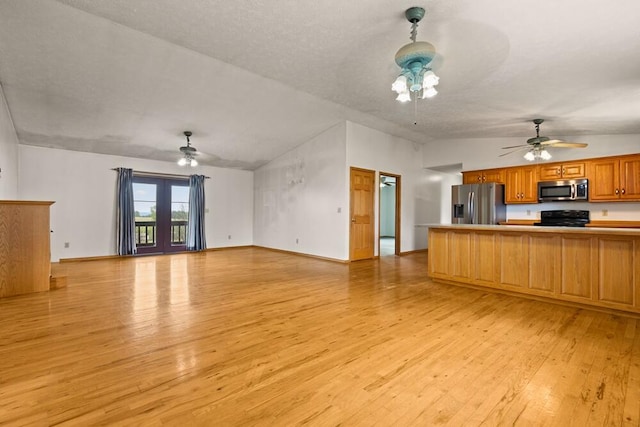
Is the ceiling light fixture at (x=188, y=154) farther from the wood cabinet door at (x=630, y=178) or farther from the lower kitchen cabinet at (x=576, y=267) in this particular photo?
the wood cabinet door at (x=630, y=178)

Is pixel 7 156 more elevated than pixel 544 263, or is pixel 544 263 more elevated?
pixel 7 156

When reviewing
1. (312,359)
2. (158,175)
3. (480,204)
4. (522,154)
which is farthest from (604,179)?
(158,175)

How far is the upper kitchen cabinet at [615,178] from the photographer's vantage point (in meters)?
5.04

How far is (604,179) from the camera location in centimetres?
532

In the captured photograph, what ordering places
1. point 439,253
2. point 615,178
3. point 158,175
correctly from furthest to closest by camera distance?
point 158,175, point 615,178, point 439,253

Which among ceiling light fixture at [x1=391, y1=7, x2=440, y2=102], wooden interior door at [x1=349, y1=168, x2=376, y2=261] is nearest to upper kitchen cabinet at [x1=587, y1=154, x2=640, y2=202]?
wooden interior door at [x1=349, y1=168, x2=376, y2=261]

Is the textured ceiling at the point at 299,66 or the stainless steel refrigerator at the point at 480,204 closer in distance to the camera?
the textured ceiling at the point at 299,66

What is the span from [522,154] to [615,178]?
5.06 feet

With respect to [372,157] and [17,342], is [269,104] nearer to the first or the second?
[372,157]

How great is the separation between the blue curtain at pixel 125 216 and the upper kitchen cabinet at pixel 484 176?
7.98 meters

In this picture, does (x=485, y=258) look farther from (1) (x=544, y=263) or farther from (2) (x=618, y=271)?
(2) (x=618, y=271)

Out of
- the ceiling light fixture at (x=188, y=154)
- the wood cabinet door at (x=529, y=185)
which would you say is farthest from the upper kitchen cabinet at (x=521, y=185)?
the ceiling light fixture at (x=188, y=154)

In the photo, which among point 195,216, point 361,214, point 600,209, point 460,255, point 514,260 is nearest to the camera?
point 514,260

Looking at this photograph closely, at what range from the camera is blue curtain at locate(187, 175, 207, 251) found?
8133 mm
